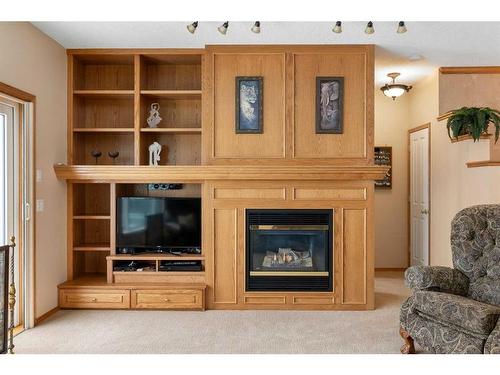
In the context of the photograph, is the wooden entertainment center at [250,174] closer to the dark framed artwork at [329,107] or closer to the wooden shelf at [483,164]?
the dark framed artwork at [329,107]

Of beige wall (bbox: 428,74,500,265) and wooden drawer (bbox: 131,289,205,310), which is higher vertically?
beige wall (bbox: 428,74,500,265)

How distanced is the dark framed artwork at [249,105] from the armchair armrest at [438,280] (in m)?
2.08

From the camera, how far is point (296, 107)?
4363 millimetres

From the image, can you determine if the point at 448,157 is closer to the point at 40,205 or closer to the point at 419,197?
the point at 419,197

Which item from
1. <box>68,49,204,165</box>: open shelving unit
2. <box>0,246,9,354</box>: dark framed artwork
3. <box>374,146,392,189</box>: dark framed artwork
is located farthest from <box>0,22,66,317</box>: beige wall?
<box>374,146,392,189</box>: dark framed artwork

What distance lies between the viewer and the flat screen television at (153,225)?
454 centimetres

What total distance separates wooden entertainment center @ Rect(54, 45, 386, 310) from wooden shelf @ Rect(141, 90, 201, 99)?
0.02 meters

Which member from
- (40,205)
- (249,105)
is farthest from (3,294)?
(249,105)

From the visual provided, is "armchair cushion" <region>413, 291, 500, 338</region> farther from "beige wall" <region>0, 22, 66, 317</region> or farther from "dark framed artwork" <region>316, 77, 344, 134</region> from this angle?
"beige wall" <region>0, 22, 66, 317</region>

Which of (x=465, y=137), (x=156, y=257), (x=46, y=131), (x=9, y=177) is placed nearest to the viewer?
(x=9, y=177)

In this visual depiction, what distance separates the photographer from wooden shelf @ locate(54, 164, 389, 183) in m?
4.17

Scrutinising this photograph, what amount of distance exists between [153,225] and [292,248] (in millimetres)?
1489
